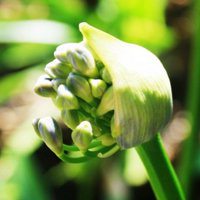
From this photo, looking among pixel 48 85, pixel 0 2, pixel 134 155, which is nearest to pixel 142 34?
pixel 134 155

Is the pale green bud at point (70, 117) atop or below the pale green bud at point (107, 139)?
atop

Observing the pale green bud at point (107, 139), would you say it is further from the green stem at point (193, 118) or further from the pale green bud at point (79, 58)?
the green stem at point (193, 118)

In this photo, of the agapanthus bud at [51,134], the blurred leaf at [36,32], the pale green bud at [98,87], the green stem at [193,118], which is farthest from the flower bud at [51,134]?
the blurred leaf at [36,32]

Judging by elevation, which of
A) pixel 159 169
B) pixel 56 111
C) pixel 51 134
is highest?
pixel 51 134

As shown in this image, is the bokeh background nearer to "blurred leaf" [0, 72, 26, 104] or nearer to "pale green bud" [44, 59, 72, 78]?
"blurred leaf" [0, 72, 26, 104]

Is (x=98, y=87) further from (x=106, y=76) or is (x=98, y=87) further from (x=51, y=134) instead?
(x=51, y=134)

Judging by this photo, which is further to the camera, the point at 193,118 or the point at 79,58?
the point at 193,118

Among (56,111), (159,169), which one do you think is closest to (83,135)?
(159,169)
